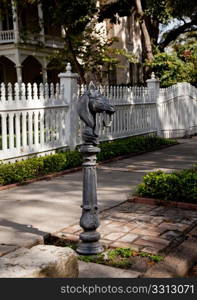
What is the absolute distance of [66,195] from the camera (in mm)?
6438

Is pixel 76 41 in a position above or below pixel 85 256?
above

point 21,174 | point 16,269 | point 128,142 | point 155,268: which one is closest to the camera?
point 16,269

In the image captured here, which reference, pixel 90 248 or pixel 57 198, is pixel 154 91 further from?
pixel 90 248

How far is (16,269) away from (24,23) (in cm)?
2186

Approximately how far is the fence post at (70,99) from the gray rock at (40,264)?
20.9 ft

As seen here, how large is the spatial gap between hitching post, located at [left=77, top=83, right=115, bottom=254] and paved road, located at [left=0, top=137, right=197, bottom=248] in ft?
2.09

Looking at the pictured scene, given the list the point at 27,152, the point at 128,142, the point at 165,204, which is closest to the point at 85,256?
the point at 165,204

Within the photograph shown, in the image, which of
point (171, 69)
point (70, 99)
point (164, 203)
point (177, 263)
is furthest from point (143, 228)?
point (171, 69)

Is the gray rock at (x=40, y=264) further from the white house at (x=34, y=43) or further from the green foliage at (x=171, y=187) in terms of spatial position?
the white house at (x=34, y=43)

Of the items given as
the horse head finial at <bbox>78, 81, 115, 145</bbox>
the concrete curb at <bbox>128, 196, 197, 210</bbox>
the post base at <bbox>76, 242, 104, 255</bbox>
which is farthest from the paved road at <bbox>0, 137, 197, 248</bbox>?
the horse head finial at <bbox>78, 81, 115, 145</bbox>

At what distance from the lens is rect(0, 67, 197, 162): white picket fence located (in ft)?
26.0

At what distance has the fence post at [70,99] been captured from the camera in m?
9.54

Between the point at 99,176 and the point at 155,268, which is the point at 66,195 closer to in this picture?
the point at 99,176

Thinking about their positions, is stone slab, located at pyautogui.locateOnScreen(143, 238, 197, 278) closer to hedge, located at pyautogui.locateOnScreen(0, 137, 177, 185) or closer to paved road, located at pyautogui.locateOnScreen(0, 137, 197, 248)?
paved road, located at pyautogui.locateOnScreen(0, 137, 197, 248)
